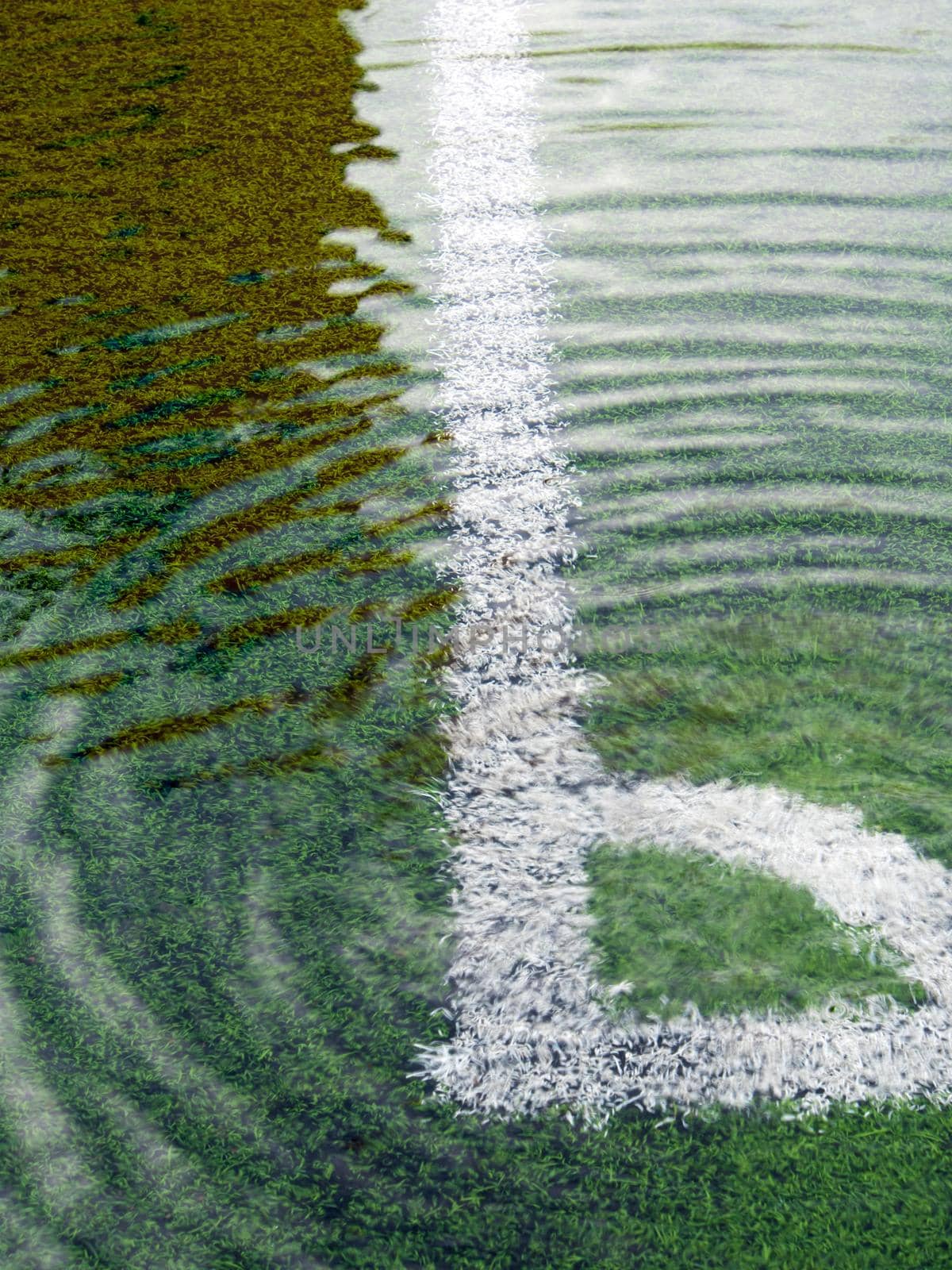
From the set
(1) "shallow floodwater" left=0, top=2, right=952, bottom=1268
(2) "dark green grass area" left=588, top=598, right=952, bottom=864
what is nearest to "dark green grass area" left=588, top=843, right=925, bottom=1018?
(1) "shallow floodwater" left=0, top=2, right=952, bottom=1268

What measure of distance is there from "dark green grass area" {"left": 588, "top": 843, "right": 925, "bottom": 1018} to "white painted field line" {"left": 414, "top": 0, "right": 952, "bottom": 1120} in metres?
0.02

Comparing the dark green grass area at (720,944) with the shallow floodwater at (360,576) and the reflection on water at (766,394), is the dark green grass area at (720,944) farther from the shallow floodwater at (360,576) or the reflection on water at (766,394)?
the reflection on water at (766,394)

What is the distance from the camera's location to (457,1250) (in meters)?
1.20

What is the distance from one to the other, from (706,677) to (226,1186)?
978mm

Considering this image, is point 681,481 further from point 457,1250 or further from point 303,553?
point 457,1250

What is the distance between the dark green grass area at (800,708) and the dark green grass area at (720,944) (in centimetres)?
17

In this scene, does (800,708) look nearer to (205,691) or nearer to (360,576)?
(360,576)

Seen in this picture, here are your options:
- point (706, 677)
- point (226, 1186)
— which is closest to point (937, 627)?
point (706, 677)

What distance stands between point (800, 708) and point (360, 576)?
2.47 ft

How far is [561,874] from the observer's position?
1.55 m

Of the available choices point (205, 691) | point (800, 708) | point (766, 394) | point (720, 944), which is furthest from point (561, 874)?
point (766, 394)

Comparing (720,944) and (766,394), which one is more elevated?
(766,394)

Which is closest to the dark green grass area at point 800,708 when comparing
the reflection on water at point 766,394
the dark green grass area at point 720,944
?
the reflection on water at point 766,394

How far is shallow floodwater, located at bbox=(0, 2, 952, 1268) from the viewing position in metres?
1.31
